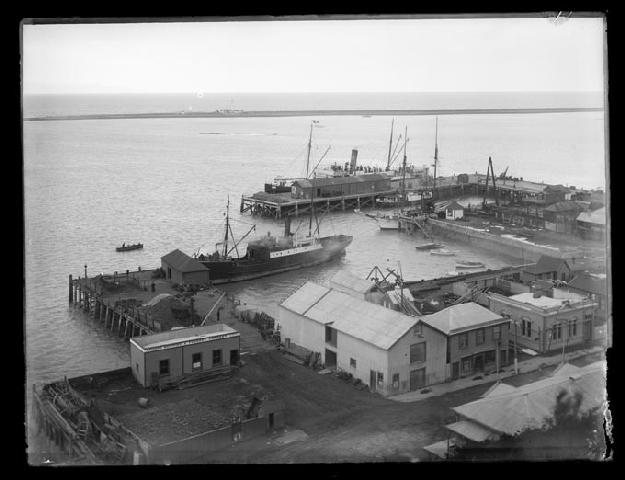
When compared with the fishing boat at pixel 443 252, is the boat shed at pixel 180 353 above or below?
below

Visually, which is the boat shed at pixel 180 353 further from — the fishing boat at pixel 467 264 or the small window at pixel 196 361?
the fishing boat at pixel 467 264

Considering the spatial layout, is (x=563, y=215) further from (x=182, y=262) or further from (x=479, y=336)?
(x=182, y=262)

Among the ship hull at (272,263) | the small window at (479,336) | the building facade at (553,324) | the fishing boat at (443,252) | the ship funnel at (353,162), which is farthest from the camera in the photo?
the ship funnel at (353,162)

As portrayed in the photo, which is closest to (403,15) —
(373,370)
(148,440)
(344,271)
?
(344,271)

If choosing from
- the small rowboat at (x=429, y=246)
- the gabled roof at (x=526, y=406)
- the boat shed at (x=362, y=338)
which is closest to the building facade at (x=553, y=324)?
the gabled roof at (x=526, y=406)

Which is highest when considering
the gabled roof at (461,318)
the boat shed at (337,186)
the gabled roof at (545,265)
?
the boat shed at (337,186)

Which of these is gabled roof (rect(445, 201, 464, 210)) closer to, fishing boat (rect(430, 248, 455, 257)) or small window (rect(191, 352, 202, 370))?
fishing boat (rect(430, 248, 455, 257))
